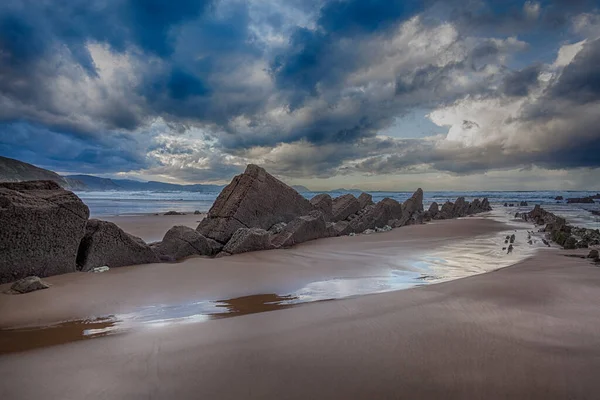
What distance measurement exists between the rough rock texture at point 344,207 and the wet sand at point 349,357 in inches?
428

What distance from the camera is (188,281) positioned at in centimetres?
491

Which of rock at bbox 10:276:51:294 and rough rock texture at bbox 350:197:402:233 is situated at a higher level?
rough rock texture at bbox 350:197:402:233

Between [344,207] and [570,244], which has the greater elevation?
[344,207]

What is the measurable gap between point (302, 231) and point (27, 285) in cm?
656

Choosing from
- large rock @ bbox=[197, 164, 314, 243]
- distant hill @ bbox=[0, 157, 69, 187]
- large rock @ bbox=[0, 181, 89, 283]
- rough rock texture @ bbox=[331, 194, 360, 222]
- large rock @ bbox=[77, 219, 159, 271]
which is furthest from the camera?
distant hill @ bbox=[0, 157, 69, 187]

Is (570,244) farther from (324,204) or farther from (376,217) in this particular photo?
(324,204)

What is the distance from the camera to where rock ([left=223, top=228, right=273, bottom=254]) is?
7389 millimetres

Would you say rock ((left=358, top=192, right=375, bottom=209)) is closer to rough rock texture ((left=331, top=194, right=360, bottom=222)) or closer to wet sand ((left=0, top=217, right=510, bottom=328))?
rough rock texture ((left=331, top=194, right=360, bottom=222))

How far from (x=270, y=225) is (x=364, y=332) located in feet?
24.9

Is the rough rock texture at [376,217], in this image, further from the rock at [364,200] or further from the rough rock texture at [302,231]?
the rough rock texture at [302,231]

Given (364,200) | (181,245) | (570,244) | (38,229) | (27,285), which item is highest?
(364,200)

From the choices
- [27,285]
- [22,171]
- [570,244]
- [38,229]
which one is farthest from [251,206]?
[22,171]

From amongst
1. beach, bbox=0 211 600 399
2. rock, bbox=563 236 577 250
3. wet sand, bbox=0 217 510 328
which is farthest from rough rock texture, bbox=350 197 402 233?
beach, bbox=0 211 600 399

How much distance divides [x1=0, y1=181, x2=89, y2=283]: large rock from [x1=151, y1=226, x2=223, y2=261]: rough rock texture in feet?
5.57
